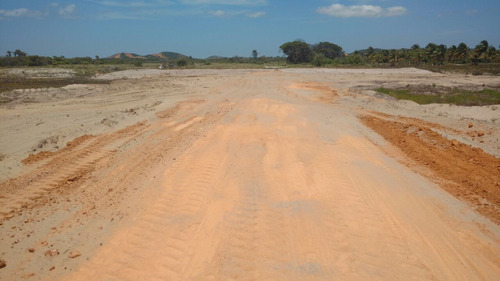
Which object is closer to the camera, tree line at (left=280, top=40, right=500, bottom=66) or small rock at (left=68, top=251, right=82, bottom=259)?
small rock at (left=68, top=251, right=82, bottom=259)

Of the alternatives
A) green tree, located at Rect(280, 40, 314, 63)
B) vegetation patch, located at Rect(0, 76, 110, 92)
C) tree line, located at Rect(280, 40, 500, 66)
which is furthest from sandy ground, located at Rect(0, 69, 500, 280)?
green tree, located at Rect(280, 40, 314, 63)

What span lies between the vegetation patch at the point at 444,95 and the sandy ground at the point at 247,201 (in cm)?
675

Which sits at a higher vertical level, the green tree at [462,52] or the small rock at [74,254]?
the green tree at [462,52]

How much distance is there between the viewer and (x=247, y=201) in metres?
5.66

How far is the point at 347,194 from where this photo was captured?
5.95m

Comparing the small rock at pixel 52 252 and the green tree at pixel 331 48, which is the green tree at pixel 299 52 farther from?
the small rock at pixel 52 252

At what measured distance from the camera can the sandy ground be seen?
Result: 418cm

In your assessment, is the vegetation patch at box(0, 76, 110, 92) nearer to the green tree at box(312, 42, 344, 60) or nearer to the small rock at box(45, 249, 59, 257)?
the small rock at box(45, 249, 59, 257)

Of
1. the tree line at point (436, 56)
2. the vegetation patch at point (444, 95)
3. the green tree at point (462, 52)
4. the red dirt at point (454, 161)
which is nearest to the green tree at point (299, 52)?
the tree line at point (436, 56)

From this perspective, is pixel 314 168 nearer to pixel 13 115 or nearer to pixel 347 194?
pixel 347 194

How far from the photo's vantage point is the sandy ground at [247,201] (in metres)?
4.18

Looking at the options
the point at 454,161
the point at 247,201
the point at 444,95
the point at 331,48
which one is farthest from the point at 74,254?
the point at 331,48

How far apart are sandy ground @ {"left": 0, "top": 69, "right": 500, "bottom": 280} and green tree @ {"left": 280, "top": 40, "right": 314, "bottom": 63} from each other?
66090mm

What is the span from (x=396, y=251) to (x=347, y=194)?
1.64 m
